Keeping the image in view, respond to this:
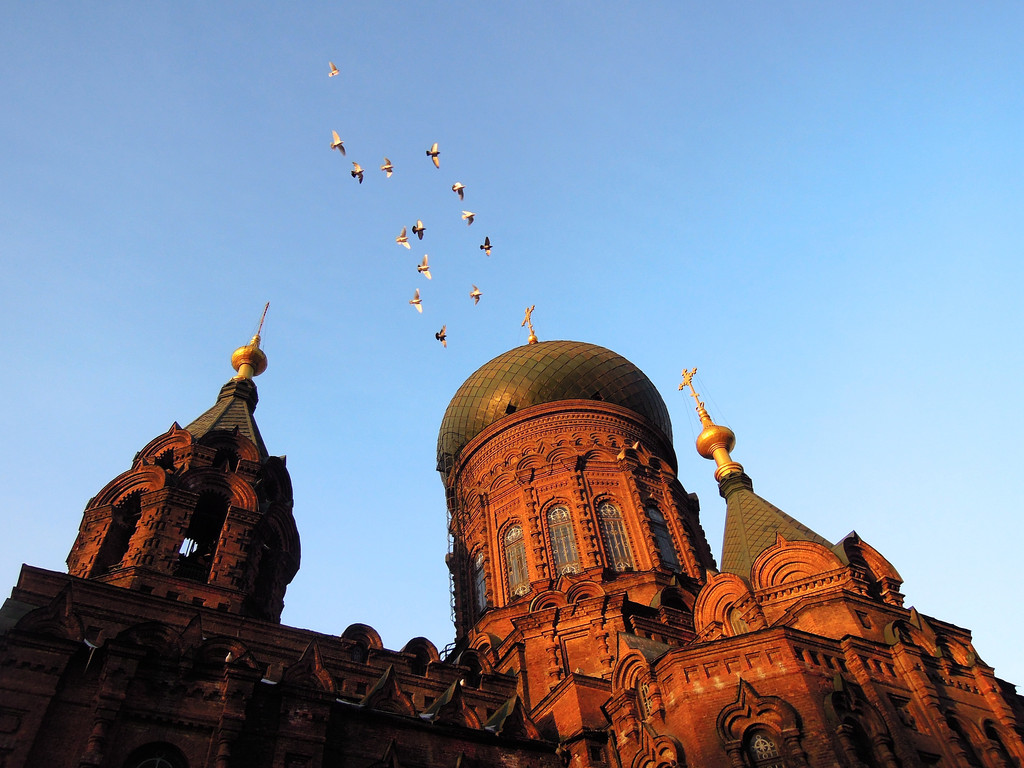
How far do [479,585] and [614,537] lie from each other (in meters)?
4.54

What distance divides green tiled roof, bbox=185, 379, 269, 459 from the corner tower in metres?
7.19

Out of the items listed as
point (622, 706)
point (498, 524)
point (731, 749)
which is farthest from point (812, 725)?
point (498, 524)

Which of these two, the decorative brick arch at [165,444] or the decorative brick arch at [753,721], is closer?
the decorative brick arch at [753,721]

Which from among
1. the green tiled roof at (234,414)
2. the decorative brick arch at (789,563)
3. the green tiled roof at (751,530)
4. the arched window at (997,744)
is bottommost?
the arched window at (997,744)

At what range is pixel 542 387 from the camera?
28797 mm

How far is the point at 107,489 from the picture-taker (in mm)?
20000

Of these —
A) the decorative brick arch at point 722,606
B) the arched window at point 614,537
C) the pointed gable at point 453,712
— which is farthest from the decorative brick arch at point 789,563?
the pointed gable at point 453,712

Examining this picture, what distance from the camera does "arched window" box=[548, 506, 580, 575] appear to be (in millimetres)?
23812

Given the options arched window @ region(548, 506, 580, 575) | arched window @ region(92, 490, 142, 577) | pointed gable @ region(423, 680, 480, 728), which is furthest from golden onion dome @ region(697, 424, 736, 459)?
arched window @ region(92, 490, 142, 577)

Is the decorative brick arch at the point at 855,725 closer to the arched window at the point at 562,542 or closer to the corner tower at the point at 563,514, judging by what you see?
the corner tower at the point at 563,514

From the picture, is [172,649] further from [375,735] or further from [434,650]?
[434,650]

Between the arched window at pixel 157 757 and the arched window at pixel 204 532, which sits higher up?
the arched window at pixel 204 532

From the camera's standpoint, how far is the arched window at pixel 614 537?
78.5ft

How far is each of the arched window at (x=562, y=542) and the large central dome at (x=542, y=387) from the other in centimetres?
455
